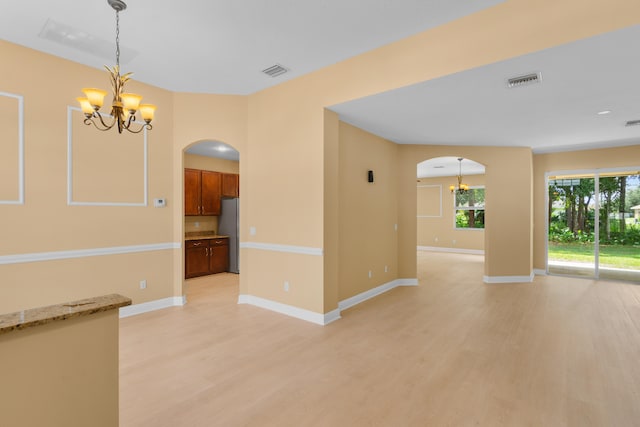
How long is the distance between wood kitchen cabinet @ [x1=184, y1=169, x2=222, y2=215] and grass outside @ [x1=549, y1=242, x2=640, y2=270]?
25.4ft

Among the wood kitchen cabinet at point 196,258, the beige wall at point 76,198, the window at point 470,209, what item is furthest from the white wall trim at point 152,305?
the window at point 470,209

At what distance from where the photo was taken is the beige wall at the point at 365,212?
4508 millimetres

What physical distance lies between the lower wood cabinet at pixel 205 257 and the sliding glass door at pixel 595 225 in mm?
7385

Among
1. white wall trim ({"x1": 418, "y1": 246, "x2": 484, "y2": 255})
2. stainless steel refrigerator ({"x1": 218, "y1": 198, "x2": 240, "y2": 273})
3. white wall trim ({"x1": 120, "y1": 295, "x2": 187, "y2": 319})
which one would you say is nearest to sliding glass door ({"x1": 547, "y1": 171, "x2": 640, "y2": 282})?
white wall trim ({"x1": 418, "y1": 246, "x2": 484, "y2": 255})

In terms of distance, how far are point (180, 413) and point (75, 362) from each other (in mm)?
1023

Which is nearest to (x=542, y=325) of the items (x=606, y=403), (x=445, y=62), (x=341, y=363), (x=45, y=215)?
(x=606, y=403)

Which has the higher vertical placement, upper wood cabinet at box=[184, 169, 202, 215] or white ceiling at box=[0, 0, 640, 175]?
white ceiling at box=[0, 0, 640, 175]

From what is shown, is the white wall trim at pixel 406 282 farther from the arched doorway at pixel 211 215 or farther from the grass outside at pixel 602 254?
the grass outside at pixel 602 254

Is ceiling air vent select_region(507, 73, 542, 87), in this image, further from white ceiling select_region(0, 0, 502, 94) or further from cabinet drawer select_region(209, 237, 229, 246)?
cabinet drawer select_region(209, 237, 229, 246)

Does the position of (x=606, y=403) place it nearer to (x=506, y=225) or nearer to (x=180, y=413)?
(x=180, y=413)

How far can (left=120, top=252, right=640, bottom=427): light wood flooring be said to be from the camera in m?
2.18

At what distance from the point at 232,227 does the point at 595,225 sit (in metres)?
7.86

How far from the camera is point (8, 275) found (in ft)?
10.7

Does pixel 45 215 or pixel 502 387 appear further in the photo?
pixel 45 215
